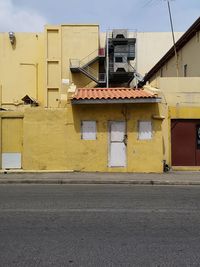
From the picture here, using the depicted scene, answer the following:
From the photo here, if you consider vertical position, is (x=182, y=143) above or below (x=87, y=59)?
below

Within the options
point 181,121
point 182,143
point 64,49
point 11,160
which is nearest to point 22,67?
point 64,49

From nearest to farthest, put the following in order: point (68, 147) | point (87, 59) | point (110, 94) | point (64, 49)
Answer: point (68, 147), point (110, 94), point (64, 49), point (87, 59)

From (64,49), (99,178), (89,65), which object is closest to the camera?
(99,178)

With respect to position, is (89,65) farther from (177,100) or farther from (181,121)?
(181,121)

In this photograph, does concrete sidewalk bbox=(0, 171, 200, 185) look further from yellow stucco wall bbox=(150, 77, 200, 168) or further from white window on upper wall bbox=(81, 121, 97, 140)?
yellow stucco wall bbox=(150, 77, 200, 168)

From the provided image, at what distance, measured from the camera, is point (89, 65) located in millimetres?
49062

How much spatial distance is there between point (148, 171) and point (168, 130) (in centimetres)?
241

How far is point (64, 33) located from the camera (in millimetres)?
47750

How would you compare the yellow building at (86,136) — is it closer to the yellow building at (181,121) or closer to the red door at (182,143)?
the yellow building at (181,121)
